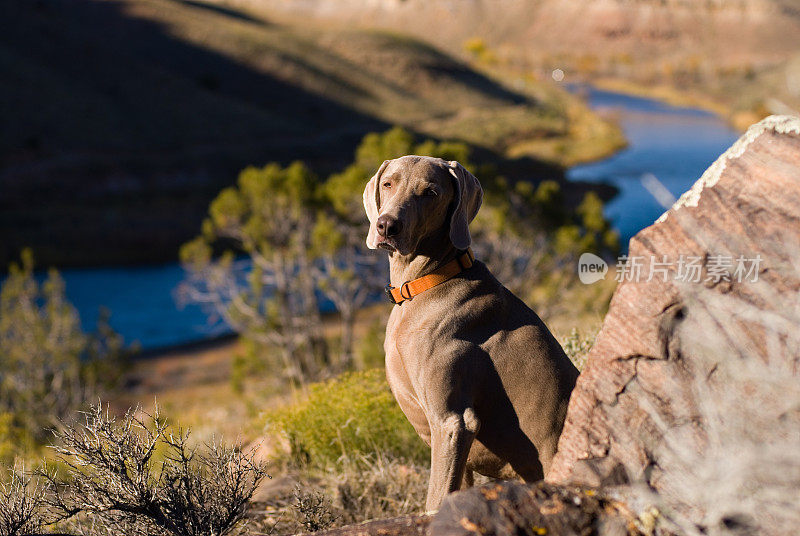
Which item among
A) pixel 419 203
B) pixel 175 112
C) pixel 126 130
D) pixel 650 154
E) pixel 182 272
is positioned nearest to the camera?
pixel 419 203

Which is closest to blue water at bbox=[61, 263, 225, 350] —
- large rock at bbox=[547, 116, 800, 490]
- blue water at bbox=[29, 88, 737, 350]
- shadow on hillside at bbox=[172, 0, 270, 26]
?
blue water at bbox=[29, 88, 737, 350]

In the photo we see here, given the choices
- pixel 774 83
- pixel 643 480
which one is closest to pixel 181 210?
pixel 643 480

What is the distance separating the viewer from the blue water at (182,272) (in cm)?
2472

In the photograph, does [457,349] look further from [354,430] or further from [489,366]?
[354,430]

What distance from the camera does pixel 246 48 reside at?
61.2m

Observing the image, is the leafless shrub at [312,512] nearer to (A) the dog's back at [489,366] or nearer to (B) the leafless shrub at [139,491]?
(B) the leafless shrub at [139,491]

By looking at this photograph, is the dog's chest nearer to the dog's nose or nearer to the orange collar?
the orange collar

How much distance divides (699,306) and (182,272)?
2965 cm

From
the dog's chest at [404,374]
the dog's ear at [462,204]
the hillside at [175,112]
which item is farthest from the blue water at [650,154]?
the dog's chest at [404,374]

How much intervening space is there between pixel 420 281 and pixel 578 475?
0.99 metres

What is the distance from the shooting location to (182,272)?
3030 cm

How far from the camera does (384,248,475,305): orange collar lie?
10.0 feet

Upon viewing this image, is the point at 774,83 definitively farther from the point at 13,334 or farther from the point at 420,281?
the point at 420,281

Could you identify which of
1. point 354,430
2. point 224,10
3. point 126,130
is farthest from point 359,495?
point 224,10
